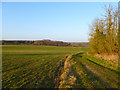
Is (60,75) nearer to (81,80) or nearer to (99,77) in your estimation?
(81,80)

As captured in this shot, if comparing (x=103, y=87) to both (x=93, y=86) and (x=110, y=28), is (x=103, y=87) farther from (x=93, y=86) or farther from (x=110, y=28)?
(x=110, y=28)

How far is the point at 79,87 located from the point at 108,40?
14.6 m

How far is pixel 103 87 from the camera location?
233 inches

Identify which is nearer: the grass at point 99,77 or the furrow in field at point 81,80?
the furrow in field at point 81,80

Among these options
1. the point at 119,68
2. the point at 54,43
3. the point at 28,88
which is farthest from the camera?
the point at 54,43

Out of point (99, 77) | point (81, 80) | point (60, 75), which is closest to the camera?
point (81, 80)

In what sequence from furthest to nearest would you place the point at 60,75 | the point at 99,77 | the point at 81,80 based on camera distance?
the point at 60,75 < the point at 99,77 < the point at 81,80

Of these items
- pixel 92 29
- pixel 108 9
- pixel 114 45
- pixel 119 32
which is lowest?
pixel 114 45

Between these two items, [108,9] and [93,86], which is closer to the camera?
[93,86]

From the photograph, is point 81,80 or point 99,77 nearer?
point 81,80

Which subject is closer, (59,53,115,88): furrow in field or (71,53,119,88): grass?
(59,53,115,88): furrow in field

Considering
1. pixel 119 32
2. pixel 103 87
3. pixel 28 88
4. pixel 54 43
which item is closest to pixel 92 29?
pixel 119 32

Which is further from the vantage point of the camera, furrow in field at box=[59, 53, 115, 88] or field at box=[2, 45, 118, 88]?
field at box=[2, 45, 118, 88]

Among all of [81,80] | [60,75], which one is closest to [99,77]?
[81,80]
